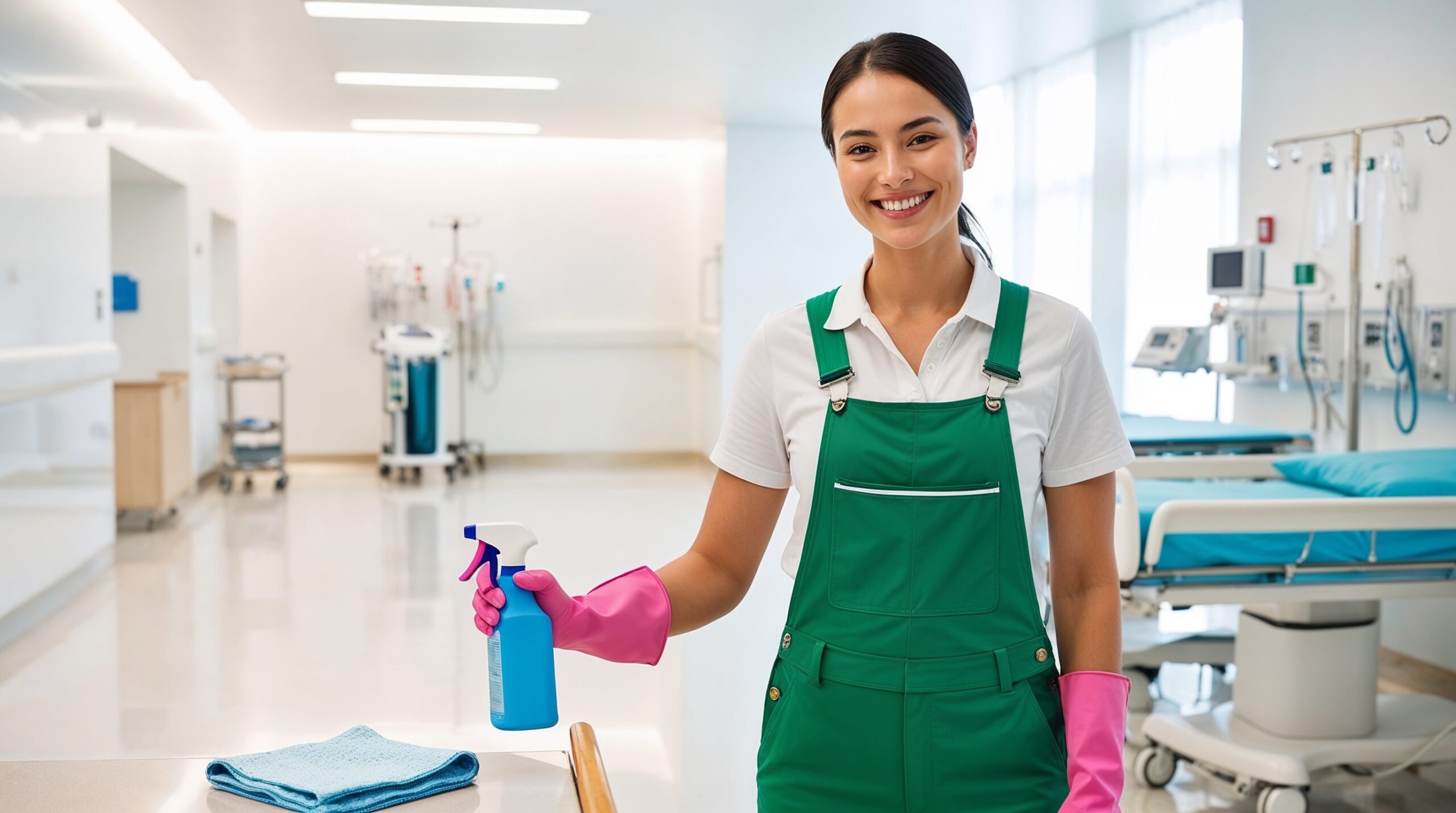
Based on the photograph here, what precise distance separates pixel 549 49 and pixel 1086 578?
5.95 meters

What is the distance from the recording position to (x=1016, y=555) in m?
1.34

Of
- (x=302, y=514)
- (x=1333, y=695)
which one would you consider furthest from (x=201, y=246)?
(x=1333, y=695)

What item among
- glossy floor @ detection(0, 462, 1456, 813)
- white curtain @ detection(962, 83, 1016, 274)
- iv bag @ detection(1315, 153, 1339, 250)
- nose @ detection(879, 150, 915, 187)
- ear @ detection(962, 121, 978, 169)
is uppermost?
white curtain @ detection(962, 83, 1016, 274)

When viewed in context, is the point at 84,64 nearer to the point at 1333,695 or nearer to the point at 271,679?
the point at 271,679

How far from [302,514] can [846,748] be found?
6885 mm

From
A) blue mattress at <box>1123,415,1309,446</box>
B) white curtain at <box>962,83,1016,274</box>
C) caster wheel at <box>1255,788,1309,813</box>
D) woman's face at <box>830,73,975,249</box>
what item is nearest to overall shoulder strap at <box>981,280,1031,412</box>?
woman's face at <box>830,73,975,249</box>

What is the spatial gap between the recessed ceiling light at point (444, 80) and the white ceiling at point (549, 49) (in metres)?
0.11

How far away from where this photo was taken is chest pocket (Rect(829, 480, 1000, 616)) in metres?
1.33

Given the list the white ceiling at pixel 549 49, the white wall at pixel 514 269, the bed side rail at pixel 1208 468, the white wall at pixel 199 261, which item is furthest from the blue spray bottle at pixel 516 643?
the white wall at pixel 514 269

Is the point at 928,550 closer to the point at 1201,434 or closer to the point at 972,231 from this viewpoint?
the point at 972,231

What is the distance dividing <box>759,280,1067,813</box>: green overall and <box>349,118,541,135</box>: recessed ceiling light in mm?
8313

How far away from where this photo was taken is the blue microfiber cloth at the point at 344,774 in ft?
4.39

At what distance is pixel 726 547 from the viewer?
1.47 metres

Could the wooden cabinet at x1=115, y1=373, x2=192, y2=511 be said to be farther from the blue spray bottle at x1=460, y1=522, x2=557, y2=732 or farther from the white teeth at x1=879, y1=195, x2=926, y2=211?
the white teeth at x1=879, y1=195, x2=926, y2=211
